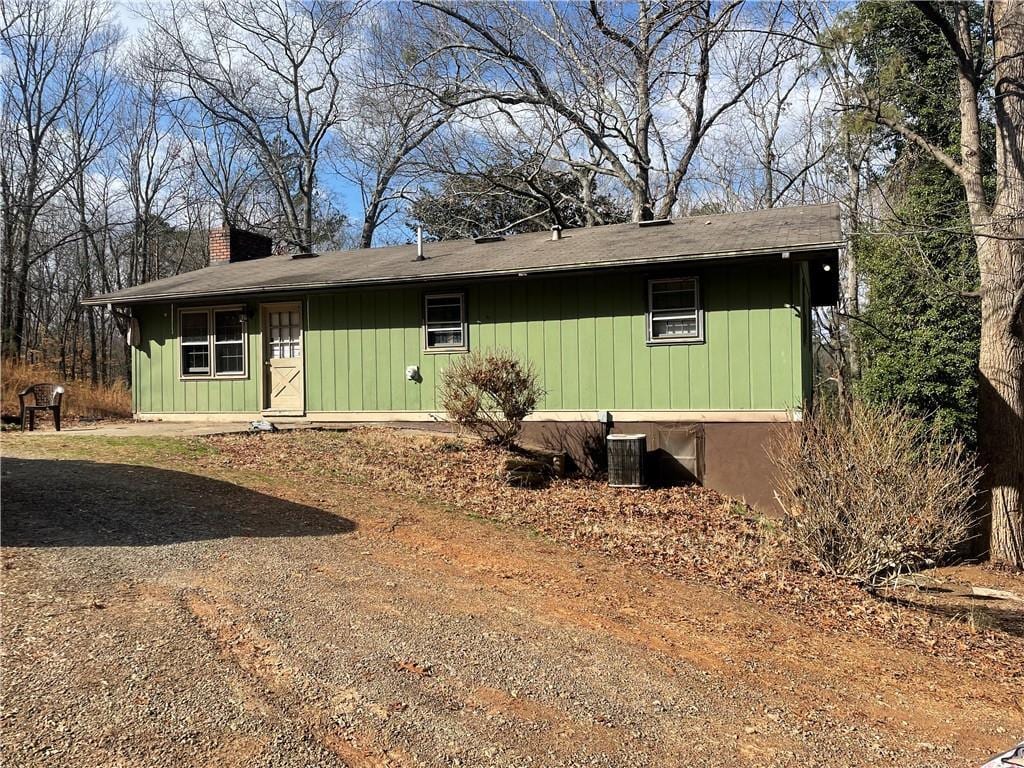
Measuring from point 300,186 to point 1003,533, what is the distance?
1042 inches

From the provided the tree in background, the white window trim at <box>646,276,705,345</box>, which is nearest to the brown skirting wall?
the white window trim at <box>646,276,705,345</box>

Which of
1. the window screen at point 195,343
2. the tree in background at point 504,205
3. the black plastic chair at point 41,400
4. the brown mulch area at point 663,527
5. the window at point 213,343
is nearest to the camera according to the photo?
the brown mulch area at point 663,527

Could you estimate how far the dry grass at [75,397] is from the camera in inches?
649

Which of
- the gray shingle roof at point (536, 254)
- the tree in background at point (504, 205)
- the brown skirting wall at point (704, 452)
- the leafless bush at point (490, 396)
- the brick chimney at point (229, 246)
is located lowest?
the brown skirting wall at point (704, 452)

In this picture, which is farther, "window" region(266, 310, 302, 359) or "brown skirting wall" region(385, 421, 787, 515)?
"window" region(266, 310, 302, 359)

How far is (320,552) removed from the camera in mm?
6203

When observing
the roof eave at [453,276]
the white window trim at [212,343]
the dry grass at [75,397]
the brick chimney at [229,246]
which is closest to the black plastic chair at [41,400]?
the dry grass at [75,397]

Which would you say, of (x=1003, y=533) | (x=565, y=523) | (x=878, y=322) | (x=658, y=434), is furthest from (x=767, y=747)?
(x=878, y=322)

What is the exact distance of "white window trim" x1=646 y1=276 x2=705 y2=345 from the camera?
10719 mm

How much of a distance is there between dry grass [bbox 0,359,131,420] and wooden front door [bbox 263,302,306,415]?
5604mm

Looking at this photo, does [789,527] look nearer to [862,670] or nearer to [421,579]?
[862,670]

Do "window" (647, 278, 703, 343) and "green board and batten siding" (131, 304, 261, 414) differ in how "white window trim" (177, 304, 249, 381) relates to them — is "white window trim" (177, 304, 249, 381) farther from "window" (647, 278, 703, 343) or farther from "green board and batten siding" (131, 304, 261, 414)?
"window" (647, 278, 703, 343)

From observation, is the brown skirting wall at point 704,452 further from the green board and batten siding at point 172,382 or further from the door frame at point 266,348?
the green board and batten siding at point 172,382

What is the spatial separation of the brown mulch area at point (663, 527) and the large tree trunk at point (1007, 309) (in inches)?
39.2
